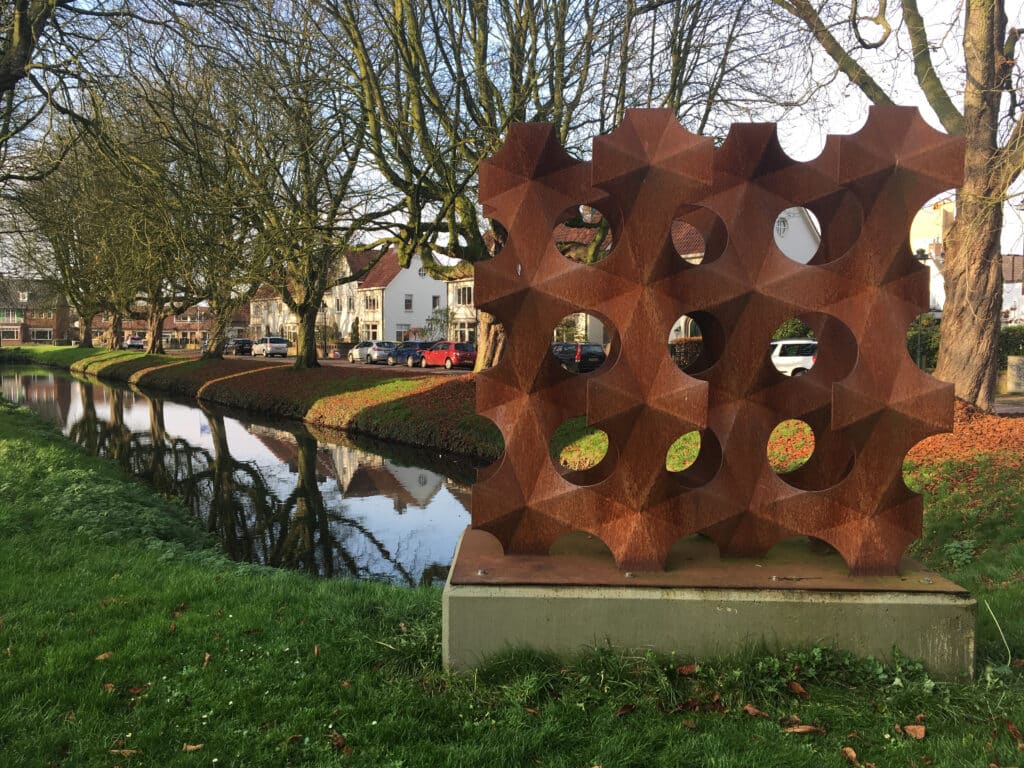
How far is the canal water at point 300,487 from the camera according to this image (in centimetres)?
877

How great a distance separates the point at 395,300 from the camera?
211 ft

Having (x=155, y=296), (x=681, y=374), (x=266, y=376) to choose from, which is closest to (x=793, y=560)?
(x=681, y=374)

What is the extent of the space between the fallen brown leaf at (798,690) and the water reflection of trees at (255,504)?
4794 mm

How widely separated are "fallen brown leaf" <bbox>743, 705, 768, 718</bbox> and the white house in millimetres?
60923

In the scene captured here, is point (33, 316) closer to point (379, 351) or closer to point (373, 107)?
point (379, 351)

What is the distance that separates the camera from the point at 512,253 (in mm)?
4137

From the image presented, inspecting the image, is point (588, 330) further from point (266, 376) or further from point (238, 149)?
point (238, 149)

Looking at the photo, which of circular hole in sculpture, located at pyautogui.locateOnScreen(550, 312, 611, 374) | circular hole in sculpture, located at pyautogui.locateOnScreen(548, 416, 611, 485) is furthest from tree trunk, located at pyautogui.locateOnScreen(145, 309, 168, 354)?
circular hole in sculpture, located at pyautogui.locateOnScreen(548, 416, 611, 485)

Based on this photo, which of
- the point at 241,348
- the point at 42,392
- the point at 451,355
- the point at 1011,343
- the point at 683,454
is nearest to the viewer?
the point at 683,454

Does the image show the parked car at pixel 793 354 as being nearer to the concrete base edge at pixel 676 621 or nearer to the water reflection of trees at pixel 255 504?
the water reflection of trees at pixel 255 504

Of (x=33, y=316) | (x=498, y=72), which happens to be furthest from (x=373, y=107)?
(x=33, y=316)

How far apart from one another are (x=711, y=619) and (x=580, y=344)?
86.1 ft

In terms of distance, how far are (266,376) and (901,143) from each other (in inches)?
1066

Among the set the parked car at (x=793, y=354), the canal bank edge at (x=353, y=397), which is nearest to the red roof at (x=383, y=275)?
the canal bank edge at (x=353, y=397)
